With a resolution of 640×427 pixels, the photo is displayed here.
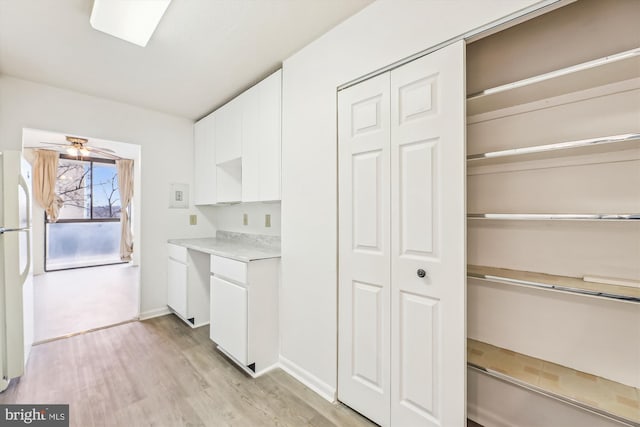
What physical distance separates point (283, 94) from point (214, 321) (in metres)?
2.07

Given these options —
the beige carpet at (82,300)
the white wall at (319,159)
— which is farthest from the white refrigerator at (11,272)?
the white wall at (319,159)

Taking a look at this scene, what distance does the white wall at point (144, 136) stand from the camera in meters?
2.56

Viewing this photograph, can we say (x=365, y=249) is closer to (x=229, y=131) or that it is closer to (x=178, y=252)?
(x=229, y=131)

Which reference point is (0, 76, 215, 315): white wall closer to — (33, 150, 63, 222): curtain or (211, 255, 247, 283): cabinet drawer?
(211, 255, 247, 283): cabinet drawer

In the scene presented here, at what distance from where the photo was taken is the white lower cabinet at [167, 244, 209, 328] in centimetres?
302

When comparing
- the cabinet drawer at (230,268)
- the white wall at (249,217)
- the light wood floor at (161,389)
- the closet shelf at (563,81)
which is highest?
the closet shelf at (563,81)

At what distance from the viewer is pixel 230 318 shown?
229cm

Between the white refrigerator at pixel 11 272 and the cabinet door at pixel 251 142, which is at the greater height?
the cabinet door at pixel 251 142

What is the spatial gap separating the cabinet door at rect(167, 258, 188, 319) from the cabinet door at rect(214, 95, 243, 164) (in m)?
1.31

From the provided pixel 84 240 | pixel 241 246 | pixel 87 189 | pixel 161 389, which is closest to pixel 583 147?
pixel 241 246

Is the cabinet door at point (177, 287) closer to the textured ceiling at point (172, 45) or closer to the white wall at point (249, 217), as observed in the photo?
the white wall at point (249, 217)

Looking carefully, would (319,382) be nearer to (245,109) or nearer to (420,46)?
(420,46)

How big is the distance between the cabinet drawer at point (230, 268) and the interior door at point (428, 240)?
1188 millimetres

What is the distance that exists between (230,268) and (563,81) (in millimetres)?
2353
